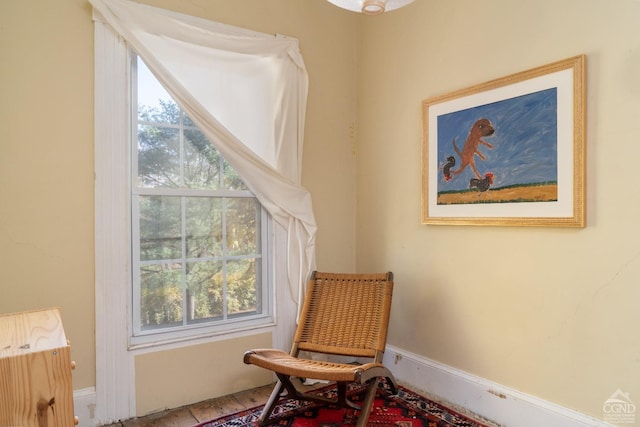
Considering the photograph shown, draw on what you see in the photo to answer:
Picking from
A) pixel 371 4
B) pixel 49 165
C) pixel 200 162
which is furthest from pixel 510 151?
pixel 49 165

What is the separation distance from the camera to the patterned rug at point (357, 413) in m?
2.34

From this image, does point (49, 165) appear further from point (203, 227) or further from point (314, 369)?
point (314, 369)

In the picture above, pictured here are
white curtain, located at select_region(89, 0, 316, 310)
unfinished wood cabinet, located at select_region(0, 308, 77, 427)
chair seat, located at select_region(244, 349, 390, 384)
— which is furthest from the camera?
white curtain, located at select_region(89, 0, 316, 310)

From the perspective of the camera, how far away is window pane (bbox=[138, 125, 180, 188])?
101 inches

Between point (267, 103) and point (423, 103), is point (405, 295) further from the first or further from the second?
point (267, 103)

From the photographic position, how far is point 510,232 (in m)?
2.31

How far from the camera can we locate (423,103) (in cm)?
278

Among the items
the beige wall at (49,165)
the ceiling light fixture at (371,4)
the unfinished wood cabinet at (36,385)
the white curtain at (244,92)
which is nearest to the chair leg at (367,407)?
the white curtain at (244,92)

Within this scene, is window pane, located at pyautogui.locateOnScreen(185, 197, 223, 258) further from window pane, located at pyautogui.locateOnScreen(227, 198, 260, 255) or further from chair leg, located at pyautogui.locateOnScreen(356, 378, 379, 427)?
chair leg, located at pyautogui.locateOnScreen(356, 378, 379, 427)

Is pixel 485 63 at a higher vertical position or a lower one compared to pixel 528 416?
higher

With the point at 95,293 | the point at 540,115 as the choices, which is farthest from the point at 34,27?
the point at 540,115

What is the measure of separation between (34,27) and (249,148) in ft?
4.32

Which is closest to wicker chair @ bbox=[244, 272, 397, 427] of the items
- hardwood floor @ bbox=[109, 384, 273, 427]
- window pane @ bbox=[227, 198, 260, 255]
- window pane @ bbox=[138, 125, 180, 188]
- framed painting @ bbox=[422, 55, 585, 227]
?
hardwood floor @ bbox=[109, 384, 273, 427]

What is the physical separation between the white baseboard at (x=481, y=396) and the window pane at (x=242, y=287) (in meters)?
1.10
